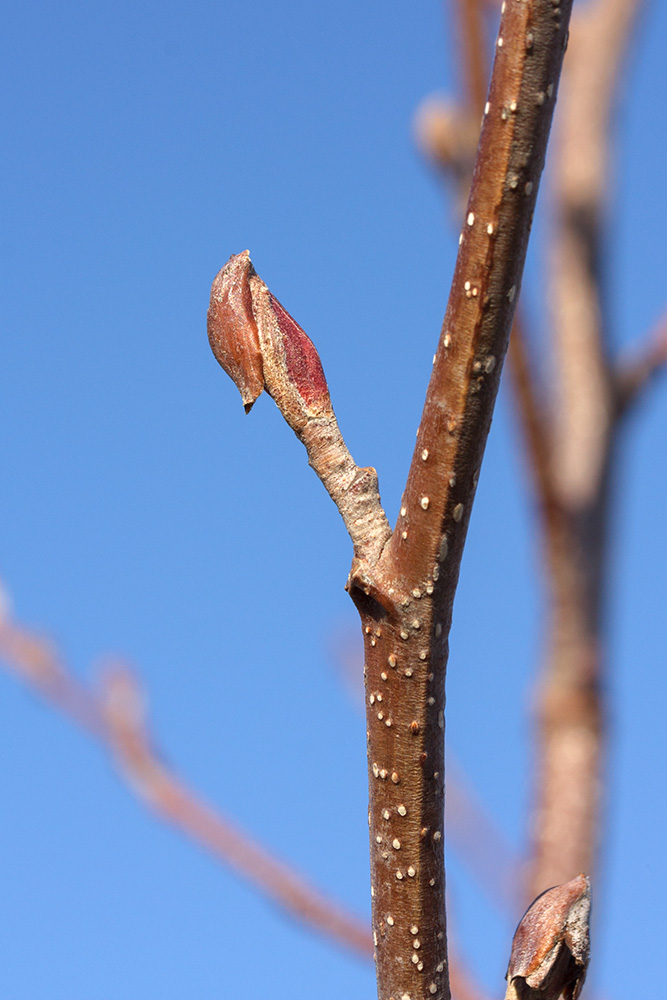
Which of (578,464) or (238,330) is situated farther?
(578,464)

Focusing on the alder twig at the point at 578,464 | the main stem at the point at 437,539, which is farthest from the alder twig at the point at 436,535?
the alder twig at the point at 578,464

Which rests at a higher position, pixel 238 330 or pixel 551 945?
pixel 238 330

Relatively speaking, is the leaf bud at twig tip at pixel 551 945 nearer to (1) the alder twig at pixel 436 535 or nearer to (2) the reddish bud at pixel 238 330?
(1) the alder twig at pixel 436 535

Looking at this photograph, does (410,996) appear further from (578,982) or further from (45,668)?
(45,668)

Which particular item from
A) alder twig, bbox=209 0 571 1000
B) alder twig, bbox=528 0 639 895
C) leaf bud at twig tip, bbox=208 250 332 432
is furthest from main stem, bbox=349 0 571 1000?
alder twig, bbox=528 0 639 895

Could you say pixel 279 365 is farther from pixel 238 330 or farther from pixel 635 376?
pixel 635 376

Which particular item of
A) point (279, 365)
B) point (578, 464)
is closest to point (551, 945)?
point (279, 365)

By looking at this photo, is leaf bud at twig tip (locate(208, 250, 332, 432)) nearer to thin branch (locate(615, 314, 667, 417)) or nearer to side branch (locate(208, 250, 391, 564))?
side branch (locate(208, 250, 391, 564))
